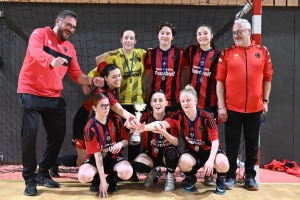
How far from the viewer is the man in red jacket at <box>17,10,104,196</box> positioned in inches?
121

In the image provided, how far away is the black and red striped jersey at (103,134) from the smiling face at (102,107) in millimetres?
110

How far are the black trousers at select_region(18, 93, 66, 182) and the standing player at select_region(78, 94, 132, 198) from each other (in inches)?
14.7

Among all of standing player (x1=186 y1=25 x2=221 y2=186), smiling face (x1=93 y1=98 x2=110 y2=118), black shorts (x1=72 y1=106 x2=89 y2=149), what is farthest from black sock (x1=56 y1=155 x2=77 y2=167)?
standing player (x1=186 y1=25 x2=221 y2=186)

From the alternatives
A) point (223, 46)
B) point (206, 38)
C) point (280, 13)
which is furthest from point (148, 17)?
point (280, 13)

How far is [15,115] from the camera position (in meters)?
4.64

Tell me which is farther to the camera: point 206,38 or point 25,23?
point 25,23

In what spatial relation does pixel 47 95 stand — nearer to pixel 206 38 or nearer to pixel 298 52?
pixel 206 38

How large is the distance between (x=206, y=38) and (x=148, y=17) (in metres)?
1.53

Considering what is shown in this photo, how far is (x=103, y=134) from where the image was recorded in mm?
3211

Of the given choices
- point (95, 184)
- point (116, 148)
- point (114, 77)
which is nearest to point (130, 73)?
point (114, 77)

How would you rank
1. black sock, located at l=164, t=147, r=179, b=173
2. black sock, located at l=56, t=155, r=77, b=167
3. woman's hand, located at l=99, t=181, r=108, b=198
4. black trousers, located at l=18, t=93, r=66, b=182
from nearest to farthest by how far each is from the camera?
woman's hand, located at l=99, t=181, r=108, b=198
black trousers, located at l=18, t=93, r=66, b=182
black sock, located at l=164, t=147, r=179, b=173
black sock, located at l=56, t=155, r=77, b=167

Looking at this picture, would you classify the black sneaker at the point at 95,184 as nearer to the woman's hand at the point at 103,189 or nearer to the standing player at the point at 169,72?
the woman's hand at the point at 103,189

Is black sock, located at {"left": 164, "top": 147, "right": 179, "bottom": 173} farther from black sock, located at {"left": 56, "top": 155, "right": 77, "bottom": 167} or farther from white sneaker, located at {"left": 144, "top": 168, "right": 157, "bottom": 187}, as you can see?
black sock, located at {"left": 56, "top": 155, "right": 77, "bottom": 167}

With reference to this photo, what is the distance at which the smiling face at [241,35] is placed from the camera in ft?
10.7
